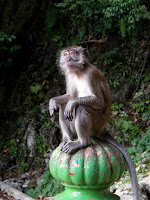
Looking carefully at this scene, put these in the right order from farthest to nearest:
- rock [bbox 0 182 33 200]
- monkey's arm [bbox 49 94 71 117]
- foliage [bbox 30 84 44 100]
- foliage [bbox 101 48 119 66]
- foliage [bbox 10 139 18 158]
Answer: foliage [bbox 30 84 44 100] → foliage [bbox 101 48 119 66] → foliage [bbox 10 139 18 158] → rock [bbox 0 182 33 200] → monkey's arm [bbox 49 94 71 117]

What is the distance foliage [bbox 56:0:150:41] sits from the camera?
6.93m

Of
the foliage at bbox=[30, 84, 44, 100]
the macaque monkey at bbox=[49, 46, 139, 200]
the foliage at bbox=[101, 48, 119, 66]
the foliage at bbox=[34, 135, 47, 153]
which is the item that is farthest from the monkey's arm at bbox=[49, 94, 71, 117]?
the foliage at bbox=[30, 84, 44, 100]

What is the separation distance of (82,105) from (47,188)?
369cm

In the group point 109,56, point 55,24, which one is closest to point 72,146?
point 109,56

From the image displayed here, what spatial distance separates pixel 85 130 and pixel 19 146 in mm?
5384

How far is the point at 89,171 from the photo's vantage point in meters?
1.89

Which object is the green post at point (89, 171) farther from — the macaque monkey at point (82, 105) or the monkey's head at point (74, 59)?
the monkey's head at point (74, 59)

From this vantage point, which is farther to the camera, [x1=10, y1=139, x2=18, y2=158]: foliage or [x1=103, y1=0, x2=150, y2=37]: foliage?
[x1=10, y1=139, x2=18, y2=158]: foliage

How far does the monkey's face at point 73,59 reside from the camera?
2.65 metres

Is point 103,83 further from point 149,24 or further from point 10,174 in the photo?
point 149,24

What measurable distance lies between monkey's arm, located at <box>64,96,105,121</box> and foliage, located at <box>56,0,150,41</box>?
16.8ft

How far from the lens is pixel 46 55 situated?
338 inches

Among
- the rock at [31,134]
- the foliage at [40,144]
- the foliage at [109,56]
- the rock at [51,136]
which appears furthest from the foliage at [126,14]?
the foliage at [40,144]

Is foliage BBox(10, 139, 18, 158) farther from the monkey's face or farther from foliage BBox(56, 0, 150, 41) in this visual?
the monkey's face
